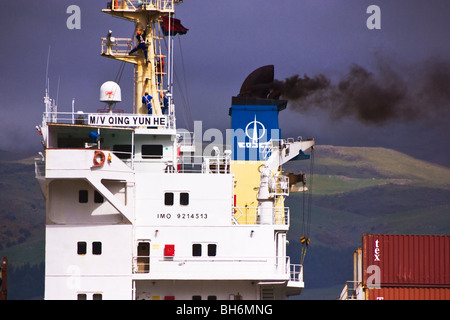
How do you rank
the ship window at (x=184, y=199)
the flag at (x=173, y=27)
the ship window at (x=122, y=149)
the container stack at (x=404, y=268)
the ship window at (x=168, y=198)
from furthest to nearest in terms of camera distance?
the flag at (x=173, y=27)
the container stack at (x=404, y=268)
the ship window at (x=122, y=149)
the ship window at (x=184, y=199)
the ship window at (x=168, y=198)

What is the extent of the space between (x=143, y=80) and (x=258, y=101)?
280 inches

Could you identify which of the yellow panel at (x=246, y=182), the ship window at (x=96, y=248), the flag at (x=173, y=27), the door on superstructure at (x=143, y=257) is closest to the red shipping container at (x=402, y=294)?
the yellow panel at (x=246, y=182)

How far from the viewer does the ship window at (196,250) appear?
1501 inches

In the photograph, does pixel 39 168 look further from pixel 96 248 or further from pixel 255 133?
pixel 255 133

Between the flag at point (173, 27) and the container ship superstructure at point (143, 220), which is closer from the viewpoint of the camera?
the container ship superstructure at point (143, 220)

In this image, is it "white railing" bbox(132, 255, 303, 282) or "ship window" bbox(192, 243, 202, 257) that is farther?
"ship window" bbox(192, 243, 202, 257)

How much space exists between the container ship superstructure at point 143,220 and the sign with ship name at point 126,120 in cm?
4

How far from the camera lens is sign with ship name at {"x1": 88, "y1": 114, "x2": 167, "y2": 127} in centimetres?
3900

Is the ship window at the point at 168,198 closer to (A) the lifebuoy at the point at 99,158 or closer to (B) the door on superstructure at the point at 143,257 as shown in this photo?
(B) the door on superstructure at the point at 143,257

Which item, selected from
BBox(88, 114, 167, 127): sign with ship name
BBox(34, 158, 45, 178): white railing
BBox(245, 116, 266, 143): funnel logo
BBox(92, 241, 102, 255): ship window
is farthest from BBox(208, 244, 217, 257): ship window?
BBox(245, 116, 266, 143): funnel logo

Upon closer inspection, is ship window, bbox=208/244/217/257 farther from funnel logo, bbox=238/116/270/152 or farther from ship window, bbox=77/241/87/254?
funnel logo, bbox=238/116/270/152

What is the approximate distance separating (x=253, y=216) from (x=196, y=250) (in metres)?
4.78

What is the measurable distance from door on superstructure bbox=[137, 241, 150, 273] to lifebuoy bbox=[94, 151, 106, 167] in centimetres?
365
